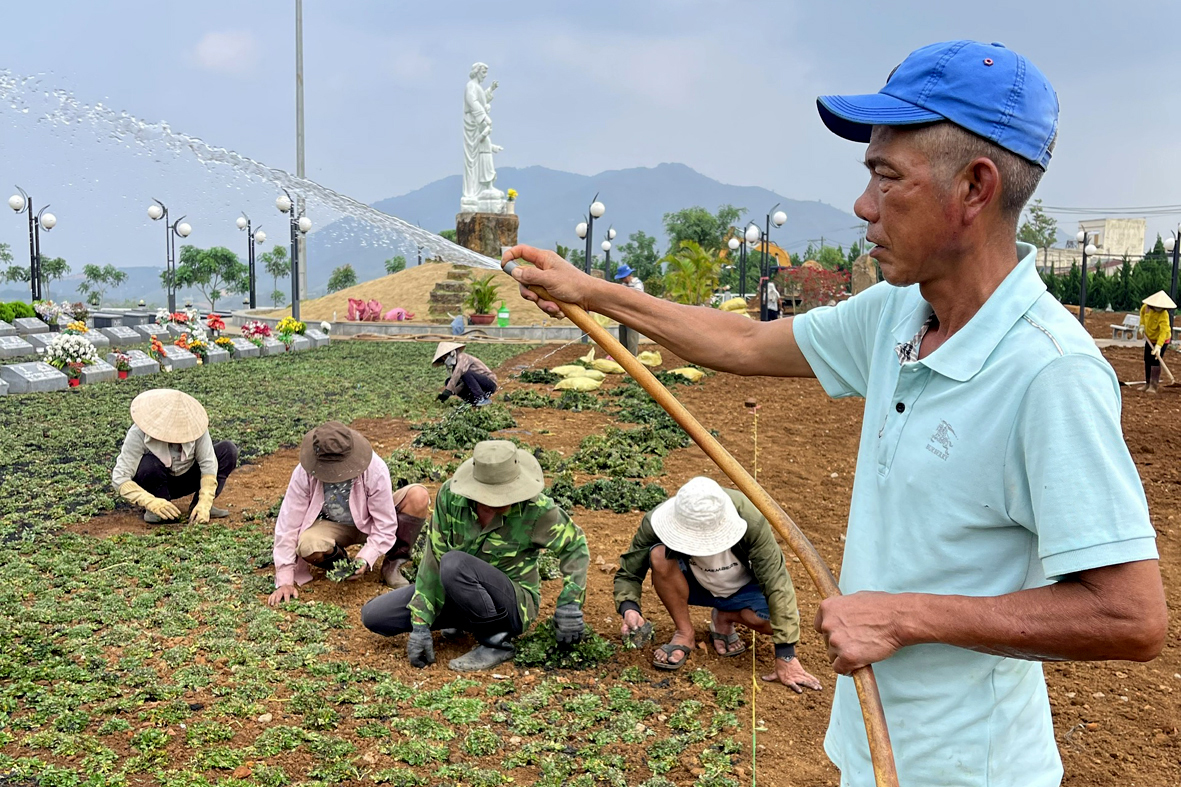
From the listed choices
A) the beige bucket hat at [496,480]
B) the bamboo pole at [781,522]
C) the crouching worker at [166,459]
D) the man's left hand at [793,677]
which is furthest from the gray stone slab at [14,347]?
the bamboo pole at [781,522]

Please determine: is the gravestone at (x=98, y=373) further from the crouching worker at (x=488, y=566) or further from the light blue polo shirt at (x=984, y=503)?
the light blue polo shirt at (x=984, y=503)

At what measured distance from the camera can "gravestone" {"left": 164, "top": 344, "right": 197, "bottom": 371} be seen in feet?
54.2

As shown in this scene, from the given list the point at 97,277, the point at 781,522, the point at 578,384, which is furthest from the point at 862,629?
the point at 97,277

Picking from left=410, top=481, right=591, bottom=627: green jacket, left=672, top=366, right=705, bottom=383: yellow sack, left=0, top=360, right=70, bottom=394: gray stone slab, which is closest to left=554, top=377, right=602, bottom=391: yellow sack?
left=672, top=366, right=705, bottom=383: yellow sack

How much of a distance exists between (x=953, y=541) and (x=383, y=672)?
3604 millimetres

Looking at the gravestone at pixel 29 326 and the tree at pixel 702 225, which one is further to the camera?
the tree at pixel 702 225

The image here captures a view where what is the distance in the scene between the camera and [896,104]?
1.58m

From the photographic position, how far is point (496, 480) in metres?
4.76

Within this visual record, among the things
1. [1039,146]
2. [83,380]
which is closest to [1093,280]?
[83,380]

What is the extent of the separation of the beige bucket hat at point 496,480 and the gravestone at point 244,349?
618 inches

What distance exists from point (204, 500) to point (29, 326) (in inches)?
697

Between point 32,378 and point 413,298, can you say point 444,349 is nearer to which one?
point 32,378

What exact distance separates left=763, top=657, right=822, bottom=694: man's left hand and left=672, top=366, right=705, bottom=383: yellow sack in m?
10.9

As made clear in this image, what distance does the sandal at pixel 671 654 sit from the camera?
4.80m
